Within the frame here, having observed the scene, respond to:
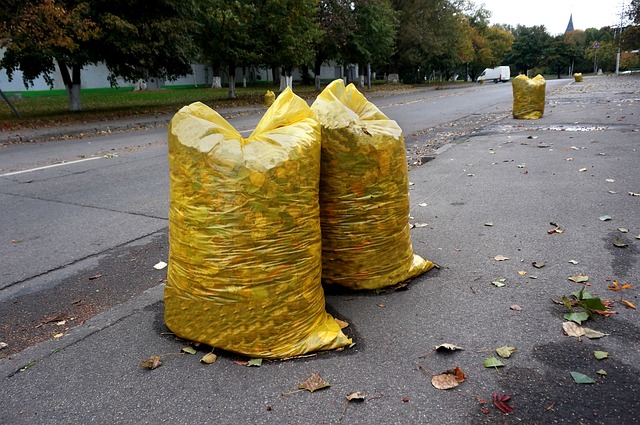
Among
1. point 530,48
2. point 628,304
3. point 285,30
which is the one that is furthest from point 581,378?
point 530,48

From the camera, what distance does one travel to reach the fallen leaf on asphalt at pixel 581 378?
2.33 m

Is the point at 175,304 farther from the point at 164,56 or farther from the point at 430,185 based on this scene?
the point at 164,56

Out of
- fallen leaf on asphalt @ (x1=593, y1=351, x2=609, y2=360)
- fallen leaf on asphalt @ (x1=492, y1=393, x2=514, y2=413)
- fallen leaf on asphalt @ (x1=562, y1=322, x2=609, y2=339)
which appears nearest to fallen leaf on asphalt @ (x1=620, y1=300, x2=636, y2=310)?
fallen leaf on asphalt @ (x1=562, y1=322, x2=609, y2=339)

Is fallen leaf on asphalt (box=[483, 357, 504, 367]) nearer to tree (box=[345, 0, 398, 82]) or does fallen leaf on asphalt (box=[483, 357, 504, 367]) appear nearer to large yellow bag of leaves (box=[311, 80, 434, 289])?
large yellow bag of leaves (box=[311, 80, 434, 289])

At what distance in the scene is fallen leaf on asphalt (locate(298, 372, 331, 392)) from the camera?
2329 mm

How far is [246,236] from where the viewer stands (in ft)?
7.94

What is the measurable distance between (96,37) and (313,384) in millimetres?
16228

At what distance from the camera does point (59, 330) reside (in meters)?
3.02

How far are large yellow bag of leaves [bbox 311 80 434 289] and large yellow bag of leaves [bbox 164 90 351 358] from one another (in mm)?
379

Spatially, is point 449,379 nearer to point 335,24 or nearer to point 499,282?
point 499,282

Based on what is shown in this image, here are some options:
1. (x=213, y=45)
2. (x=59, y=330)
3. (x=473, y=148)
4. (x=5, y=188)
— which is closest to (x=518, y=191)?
(x=473, y=148)

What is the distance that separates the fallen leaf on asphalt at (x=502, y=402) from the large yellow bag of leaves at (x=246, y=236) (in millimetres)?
807

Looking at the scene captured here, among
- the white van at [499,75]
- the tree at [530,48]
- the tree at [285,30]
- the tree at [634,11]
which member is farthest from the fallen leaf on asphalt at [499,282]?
the tree at [530,48]

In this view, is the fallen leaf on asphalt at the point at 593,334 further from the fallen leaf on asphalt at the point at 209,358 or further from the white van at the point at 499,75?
the white van at the point at 499,75
